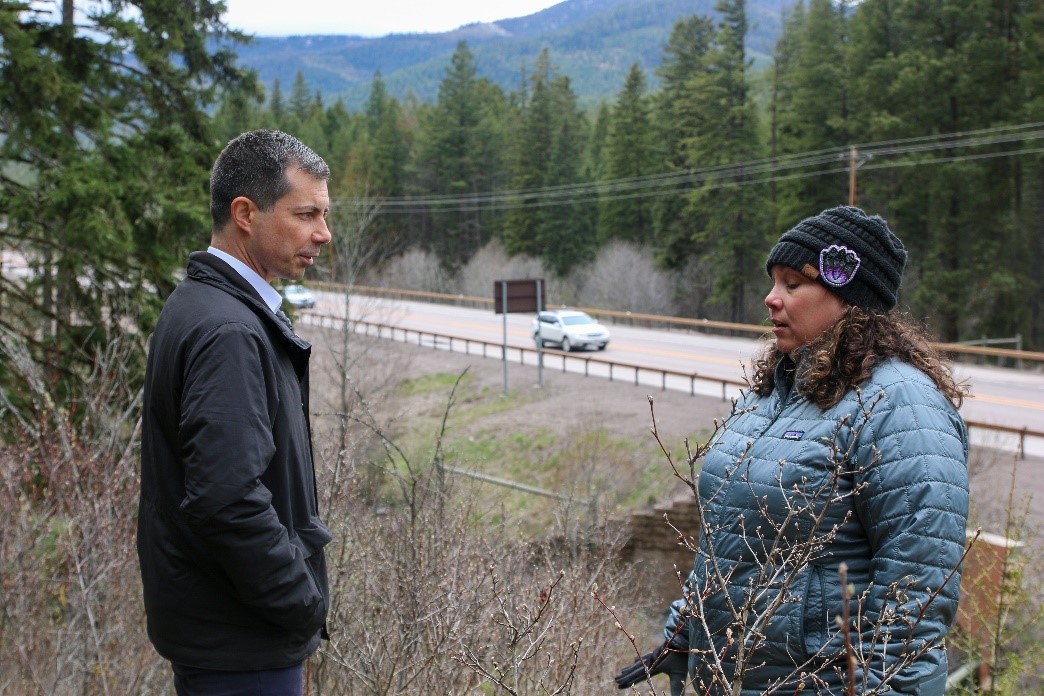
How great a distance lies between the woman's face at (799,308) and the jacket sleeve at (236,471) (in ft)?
4.41

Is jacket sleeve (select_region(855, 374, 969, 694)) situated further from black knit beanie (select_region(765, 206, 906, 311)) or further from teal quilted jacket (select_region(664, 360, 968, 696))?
black knit beanie (select_region(765, 206, 906, 311))

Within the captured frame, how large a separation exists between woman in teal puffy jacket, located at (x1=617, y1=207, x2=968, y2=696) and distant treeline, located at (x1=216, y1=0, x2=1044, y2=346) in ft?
39.3

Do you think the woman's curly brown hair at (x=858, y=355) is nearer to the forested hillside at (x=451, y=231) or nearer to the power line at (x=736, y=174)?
the forested hillside at (x=451, y=231)

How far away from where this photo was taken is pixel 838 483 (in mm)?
2143

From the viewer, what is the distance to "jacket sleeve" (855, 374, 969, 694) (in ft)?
7.39

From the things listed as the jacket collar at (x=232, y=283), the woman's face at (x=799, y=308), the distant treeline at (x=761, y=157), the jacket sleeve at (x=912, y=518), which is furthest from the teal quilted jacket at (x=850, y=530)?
the distant treeline at (x=761, y=157)

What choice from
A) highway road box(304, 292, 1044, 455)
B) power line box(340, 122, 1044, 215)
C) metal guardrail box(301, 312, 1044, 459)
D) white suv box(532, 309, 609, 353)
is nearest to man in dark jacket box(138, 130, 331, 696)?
highway road box(304, 292, 1044, 455)

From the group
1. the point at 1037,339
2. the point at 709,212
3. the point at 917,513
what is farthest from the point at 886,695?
the point at 709,212

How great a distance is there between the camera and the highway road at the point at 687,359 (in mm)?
18938

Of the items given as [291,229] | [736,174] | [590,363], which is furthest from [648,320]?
[291,229]

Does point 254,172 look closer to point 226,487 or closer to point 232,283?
point 232,283

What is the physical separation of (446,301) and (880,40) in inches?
857

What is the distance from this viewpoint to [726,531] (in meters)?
2.72

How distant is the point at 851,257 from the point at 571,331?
26.5m
